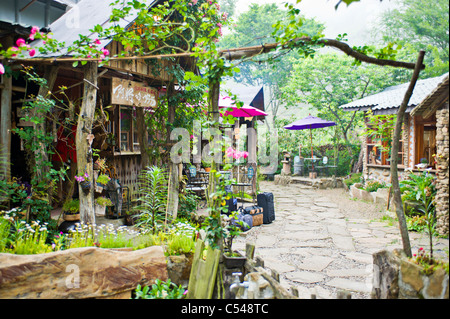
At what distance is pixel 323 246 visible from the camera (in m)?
5.90

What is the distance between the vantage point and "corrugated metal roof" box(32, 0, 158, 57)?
4.74 meters

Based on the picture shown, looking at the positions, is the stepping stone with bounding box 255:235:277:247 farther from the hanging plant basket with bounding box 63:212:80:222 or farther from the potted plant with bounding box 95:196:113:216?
the hanging plant basket with bounding box 63:212:80:222

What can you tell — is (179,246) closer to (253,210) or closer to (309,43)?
(309,43)

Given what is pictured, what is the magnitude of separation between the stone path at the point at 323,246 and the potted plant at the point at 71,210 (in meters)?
2.61

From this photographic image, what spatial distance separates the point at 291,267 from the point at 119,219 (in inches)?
132

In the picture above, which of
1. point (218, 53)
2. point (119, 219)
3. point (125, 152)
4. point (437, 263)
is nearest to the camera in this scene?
point (437, 263)

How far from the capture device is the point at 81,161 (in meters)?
4.57

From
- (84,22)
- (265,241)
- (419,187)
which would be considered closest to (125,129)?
(84,22)

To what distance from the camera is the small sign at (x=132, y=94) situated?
5219 millimetres

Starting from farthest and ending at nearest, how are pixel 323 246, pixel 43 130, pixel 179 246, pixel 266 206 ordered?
pixel 266 206 < pixel 323 246 < pixel 43 130 < pixel 179 246

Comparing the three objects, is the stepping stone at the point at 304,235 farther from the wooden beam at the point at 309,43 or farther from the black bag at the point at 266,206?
the wooden beam at the point at 309,43

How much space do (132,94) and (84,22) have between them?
135 centimetres
